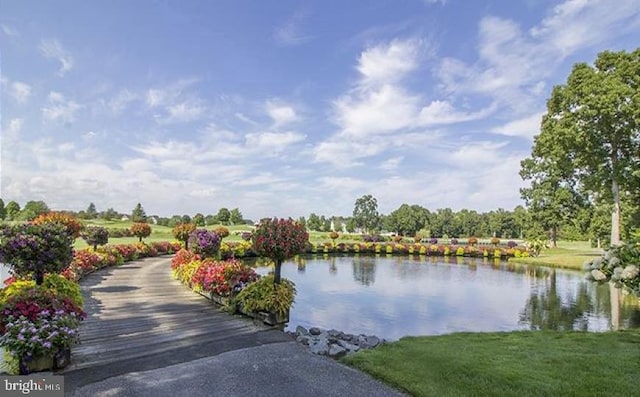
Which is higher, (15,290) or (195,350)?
(15,290)

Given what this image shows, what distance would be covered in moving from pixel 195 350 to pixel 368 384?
9.29 ft

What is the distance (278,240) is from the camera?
871 centimetres

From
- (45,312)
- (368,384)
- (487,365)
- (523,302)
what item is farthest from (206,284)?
(523,302)

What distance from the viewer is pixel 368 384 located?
187 inches

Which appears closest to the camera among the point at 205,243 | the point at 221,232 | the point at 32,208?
the point at 205,243

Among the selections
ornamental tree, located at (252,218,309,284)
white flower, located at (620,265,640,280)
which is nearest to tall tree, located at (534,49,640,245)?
white flower, located at (620,265,640,280)

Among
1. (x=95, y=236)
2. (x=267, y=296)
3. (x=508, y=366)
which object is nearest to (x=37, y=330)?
(x=267, y=296)

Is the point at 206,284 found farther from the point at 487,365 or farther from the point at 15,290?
the point at 487,365

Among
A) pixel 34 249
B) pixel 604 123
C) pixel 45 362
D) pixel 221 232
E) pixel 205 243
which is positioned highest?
Answer: pixel 604 123

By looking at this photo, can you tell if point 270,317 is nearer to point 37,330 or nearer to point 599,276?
point 37,330

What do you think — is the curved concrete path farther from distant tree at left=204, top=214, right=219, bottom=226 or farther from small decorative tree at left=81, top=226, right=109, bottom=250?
distant tree at left=204, top=214, right=219, bottom=226

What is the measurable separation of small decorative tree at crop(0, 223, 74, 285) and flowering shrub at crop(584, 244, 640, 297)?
15893 mm

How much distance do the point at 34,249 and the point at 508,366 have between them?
8.69 m

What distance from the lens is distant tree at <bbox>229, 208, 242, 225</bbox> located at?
65.6 m
